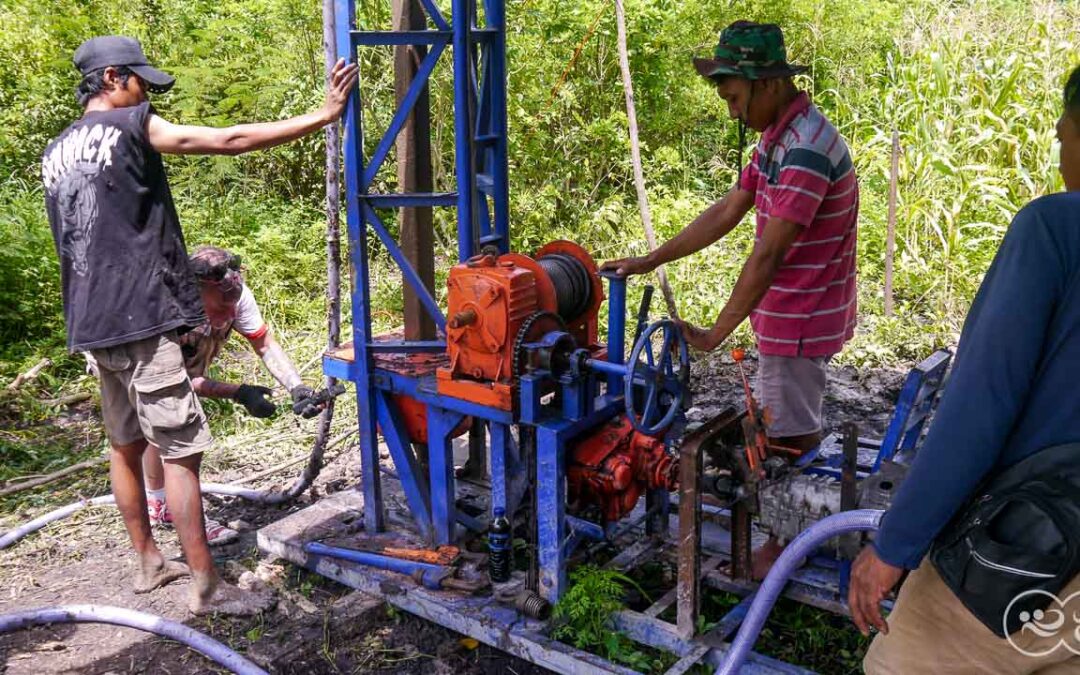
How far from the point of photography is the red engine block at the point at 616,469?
3.79 m

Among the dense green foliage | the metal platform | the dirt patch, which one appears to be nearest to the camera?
the metal platform

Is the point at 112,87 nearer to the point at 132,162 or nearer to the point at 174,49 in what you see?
the point at 132,162

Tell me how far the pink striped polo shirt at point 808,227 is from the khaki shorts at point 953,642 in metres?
1.93

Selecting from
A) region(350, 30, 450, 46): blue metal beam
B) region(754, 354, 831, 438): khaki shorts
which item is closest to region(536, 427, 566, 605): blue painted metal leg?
region(754, 354, 831, 438): khaki shorts

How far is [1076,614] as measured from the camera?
68.9 inches

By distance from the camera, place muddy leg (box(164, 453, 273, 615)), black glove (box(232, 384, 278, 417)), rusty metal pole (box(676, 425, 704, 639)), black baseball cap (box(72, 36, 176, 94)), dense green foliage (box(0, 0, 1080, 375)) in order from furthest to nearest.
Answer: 1. dense green foliage (box(0, 0, 1080, 375))
2. black glove (box(232, 384, 278, 417))
3. muddy leg (box(164, 453, 273, 615))
4. black baseball cap (box(72, 36, 176, 94))
5. rusty metal pole (box(676, 425, 704, 639))

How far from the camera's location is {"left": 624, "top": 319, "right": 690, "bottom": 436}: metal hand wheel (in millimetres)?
3564

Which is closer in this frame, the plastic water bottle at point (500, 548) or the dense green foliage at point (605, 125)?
the plastic water bottle at point (500, 548)

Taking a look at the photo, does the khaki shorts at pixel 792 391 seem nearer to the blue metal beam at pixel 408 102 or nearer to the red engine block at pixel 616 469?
the red engine block at pixel 616 469

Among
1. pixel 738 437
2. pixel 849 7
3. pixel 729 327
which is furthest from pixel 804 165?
pixel 849 7

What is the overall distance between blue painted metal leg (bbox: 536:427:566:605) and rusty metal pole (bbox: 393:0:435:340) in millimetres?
1488

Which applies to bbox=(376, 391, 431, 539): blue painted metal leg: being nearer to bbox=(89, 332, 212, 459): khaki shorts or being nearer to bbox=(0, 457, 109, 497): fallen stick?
bbox=(89, 332, 212, 459): khaki shorts

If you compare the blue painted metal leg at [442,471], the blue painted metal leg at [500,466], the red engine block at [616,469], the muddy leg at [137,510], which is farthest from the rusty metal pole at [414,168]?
the muddy leg at [137,510]

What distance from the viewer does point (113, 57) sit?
3.78 metres
